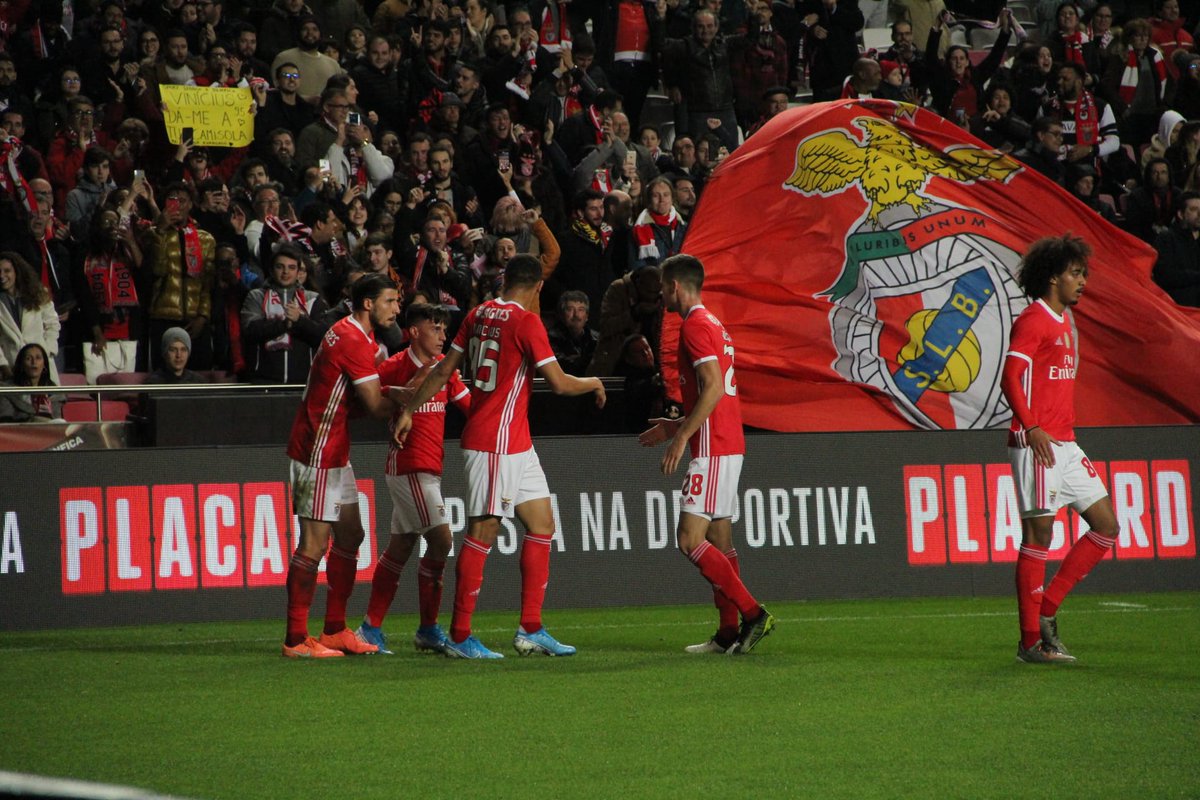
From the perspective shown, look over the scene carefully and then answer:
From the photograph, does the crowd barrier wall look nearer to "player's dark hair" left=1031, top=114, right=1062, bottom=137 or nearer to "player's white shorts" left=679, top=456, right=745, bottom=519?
"player's white shorts" left=679, top=456, right=745, bottom=519

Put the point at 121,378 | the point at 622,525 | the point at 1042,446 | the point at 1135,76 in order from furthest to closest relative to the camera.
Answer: the point at 1135,76 → the point at 121,378 → the point at 622,525 → the point at 1042,446

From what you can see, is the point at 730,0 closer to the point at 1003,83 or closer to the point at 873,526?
the point at 1003,83

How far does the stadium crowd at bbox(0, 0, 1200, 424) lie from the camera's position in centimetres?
1376

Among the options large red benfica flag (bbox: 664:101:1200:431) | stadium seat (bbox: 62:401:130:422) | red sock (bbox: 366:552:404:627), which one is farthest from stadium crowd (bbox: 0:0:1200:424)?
red sock (bbox: 366:552:404:627)

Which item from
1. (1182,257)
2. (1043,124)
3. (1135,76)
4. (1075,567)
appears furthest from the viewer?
(1135,76)

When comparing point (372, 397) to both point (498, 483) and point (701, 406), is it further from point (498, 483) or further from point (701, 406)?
point (701, 406)

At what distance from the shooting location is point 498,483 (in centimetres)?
853

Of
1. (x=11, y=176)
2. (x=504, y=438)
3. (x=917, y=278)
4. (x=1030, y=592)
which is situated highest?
(x=11, y=176)

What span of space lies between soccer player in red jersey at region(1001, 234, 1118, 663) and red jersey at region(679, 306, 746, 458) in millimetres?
1484

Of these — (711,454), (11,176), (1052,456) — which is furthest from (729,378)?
(11,176)

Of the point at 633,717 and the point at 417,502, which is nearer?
the point at 633,717

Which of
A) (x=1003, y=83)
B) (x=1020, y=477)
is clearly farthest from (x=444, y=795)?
(x=1003, y=83)

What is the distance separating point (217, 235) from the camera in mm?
14391

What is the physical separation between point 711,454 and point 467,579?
59.0 inches
